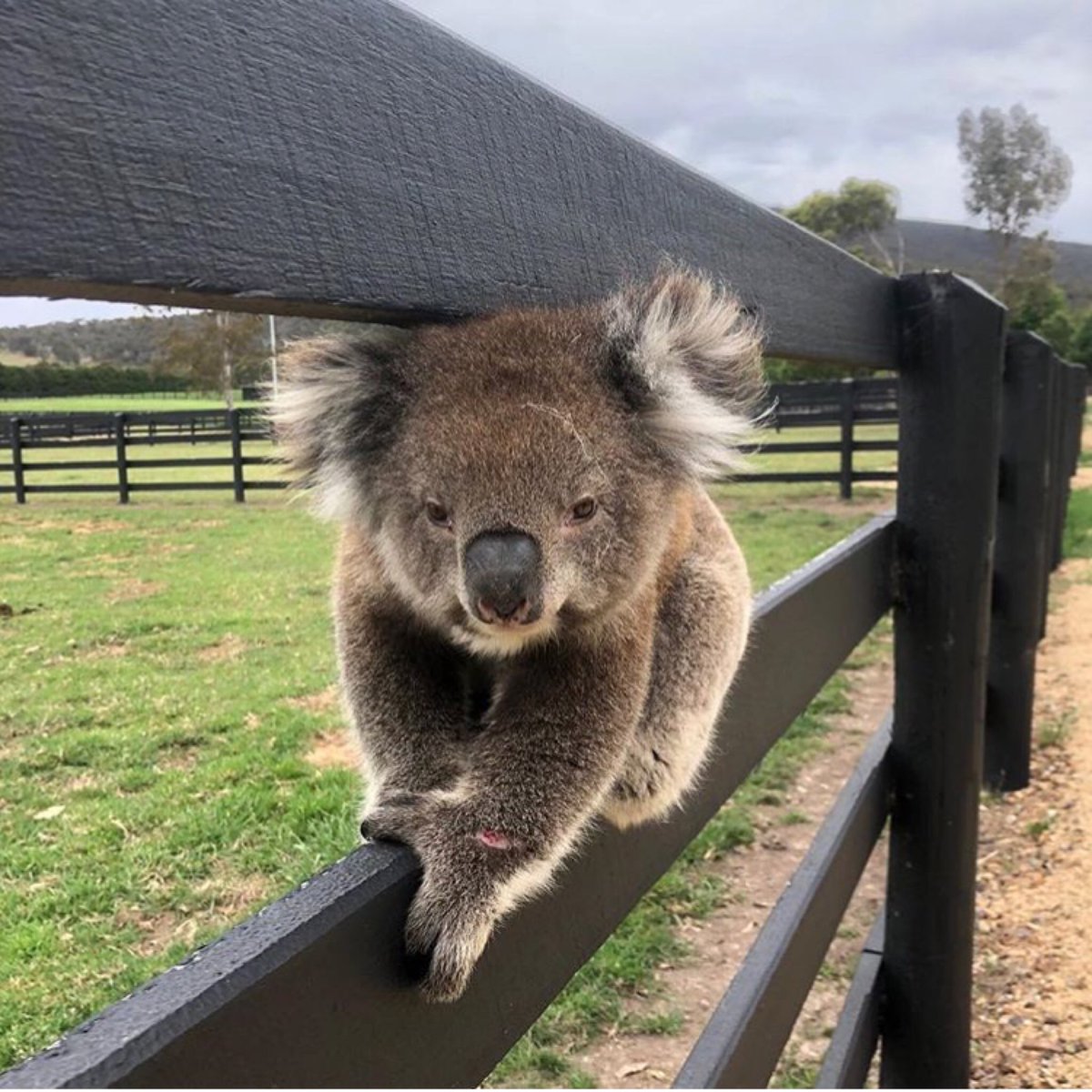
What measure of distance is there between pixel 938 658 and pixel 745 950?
1.29m

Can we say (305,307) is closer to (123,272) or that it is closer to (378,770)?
(123,272)

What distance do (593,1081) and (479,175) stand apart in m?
2.48

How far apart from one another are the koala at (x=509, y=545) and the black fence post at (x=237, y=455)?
236 millimetres

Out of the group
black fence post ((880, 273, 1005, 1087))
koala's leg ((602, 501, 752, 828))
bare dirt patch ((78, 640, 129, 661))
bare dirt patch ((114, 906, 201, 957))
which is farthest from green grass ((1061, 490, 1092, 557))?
bare dirt patch ((78, 640, 129, 661))

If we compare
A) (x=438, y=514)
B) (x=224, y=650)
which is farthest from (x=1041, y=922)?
(x=438, y=514)

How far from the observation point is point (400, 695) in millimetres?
1296

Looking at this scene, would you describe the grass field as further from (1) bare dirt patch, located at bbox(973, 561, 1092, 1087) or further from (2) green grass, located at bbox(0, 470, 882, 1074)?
(1) bare dirt patch, located at bbox(973, 561, 1092, 1087)

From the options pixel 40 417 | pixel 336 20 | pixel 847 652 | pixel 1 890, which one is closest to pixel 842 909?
pixel 847 652

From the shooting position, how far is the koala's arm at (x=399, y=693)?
4.19ft

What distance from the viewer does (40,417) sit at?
94cm

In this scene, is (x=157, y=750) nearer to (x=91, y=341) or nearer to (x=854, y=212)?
(x=91, y=341)

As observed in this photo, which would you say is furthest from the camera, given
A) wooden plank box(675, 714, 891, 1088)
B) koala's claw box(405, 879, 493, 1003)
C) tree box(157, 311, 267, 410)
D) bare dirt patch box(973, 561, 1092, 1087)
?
bare dirt patch box(973, 561, 1092, 1087)

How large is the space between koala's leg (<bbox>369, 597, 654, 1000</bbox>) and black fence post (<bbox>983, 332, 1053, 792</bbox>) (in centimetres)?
445

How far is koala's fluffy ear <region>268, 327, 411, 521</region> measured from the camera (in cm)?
112
